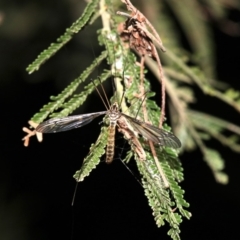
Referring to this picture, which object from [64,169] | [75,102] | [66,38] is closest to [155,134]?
[75,102]

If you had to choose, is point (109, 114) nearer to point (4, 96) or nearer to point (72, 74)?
point (72, 74)

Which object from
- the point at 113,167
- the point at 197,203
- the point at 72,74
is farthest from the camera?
the point at 197,203

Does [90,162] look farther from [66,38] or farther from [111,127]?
[66,38]

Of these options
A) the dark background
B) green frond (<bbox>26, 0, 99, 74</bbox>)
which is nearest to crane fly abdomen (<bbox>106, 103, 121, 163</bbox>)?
green frond (<bbox>26, 0, 99, 74</bbox>)

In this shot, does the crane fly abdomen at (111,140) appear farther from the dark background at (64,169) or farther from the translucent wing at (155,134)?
the dark background at (64,169)

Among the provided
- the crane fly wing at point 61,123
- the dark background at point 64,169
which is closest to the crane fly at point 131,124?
the crane fly wing at point 61,123

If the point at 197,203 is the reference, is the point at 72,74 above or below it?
above

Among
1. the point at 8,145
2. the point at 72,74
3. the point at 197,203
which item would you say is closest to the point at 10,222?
the point at 8,145
